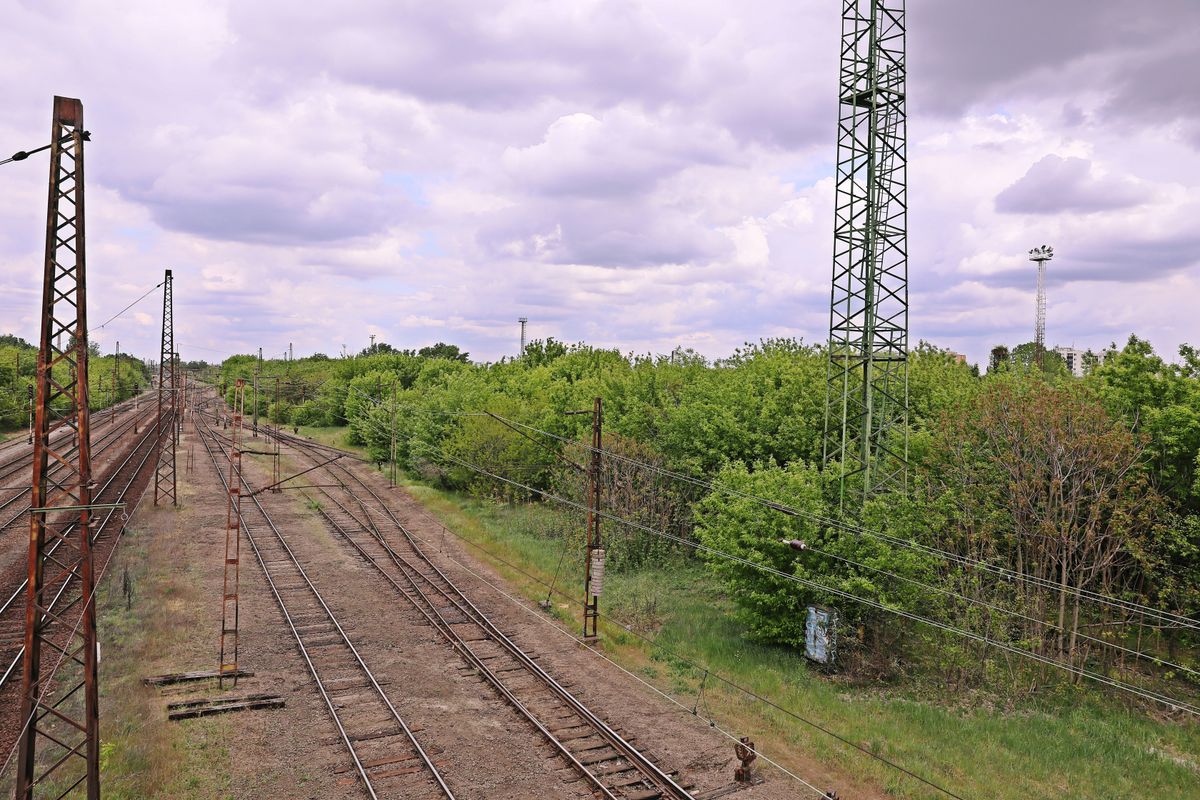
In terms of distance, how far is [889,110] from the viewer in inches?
906

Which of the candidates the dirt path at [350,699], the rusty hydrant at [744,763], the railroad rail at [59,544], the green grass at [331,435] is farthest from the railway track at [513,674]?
the green grass at [331,435]

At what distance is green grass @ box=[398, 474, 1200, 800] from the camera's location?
51.1 ft

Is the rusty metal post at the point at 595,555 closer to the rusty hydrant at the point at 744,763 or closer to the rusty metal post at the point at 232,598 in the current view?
the rusty hydrant at the point at 744,763

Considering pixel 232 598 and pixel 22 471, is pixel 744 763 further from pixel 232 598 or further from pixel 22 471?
pixel 22 471

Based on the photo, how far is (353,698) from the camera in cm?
1856

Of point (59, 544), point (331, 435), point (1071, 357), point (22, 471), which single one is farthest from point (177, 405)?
point (1071, 357)

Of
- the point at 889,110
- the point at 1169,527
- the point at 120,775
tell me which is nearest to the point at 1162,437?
the point at 1169,527

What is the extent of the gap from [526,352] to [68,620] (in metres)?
53.7

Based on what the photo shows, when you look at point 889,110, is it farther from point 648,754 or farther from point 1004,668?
point 648,754

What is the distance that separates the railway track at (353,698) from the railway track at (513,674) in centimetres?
259

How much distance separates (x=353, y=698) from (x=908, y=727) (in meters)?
12.8

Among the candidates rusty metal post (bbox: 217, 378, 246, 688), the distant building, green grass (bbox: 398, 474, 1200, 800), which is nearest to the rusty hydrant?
green grass (bbox: 398, 474, 1200, 800)

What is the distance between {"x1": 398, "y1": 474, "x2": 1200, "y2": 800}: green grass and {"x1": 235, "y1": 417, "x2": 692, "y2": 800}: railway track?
2646mm

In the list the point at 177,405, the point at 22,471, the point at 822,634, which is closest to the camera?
the point at 822,634
